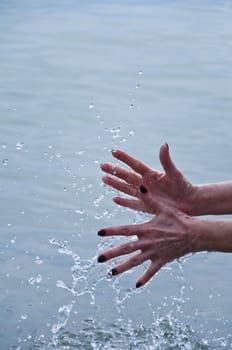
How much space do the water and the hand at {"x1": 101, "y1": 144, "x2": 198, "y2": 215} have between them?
0.99m

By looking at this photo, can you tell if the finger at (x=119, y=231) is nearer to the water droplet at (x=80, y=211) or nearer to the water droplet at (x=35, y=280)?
the water droplet at (x=35, y=280)

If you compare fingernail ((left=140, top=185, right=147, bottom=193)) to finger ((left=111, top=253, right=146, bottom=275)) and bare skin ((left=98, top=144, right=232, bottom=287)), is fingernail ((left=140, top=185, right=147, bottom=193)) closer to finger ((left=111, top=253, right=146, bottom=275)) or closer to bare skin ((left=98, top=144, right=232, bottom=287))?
bare skin ((left=98, top=144, right=232, bottom=287))

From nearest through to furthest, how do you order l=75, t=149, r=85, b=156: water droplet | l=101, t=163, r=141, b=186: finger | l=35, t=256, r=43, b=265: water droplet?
l=101, t=163, r=141, b=186: finger
l=35, t=256, r=43, b=265: water droplet
l=75, t=149, r=85, b=156: water droplet

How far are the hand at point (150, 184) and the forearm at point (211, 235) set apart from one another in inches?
4.5

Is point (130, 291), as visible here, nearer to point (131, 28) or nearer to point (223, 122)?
point (223, 122)

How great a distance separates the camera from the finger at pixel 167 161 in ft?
9.14

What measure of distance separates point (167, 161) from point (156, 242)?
0.22m

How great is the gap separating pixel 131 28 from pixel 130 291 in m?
4.65

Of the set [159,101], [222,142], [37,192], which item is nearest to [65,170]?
[37,192]

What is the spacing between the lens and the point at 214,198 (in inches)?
122

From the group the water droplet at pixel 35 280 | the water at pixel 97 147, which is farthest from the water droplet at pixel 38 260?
the water droplet at pixel 35 280

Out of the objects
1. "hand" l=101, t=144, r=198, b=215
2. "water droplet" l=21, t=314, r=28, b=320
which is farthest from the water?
"hand" l=101, t=144, r=198, b=215

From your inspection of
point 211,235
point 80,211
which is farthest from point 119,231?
point 80,211

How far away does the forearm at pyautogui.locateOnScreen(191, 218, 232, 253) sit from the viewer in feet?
9.20
